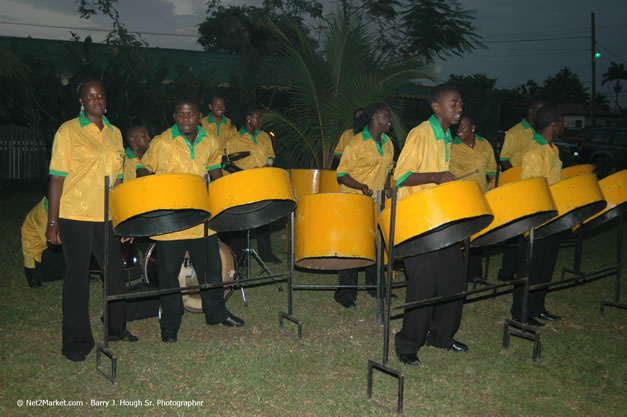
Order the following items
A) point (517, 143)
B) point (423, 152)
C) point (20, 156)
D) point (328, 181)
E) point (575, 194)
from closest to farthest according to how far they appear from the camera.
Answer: point (423, 152)
point (575, 194)
point (517, 143)
point (328, 181)
point (20, 156)

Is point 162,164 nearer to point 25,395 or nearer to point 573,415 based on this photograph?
point 25,395

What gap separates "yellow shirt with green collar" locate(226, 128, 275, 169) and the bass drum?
3.60 ft

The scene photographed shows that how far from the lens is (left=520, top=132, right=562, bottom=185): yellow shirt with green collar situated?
9.21 ft

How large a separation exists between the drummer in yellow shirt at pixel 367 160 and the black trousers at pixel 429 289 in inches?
31.9

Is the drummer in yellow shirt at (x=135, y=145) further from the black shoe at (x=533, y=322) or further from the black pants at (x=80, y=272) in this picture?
the black shoe at (x=533, y=322)

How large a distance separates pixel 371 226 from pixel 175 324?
3.36 feet

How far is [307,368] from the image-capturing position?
7.79ft

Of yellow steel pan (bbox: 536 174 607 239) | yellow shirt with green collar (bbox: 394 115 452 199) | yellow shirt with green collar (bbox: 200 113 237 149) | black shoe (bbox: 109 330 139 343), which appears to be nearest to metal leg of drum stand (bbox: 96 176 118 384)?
black shoe (bbox: 109 330 139 343)

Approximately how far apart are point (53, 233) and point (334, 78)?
3.27m

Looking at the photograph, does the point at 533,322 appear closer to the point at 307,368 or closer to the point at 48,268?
the point at 307,368

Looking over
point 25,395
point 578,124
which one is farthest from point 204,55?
point 578,124

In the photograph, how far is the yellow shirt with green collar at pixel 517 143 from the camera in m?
3.79

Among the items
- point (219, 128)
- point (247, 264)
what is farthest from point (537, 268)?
point (219, 128)

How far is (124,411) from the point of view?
1957mm
